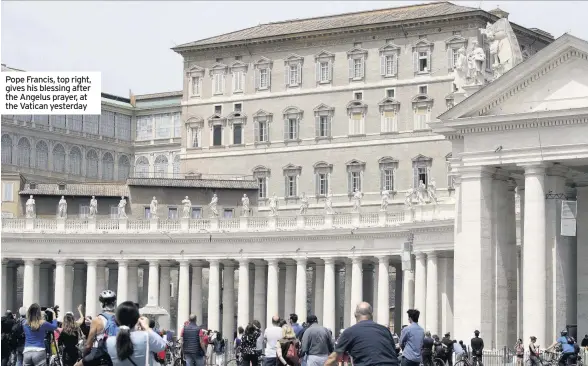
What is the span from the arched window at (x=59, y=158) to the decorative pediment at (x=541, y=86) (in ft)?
324

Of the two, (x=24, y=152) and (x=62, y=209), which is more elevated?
(x=24, y=152)

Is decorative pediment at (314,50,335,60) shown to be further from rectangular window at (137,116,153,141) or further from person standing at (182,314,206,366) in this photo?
person standing at (182,314,206,366)

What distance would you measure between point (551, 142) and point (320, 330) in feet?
98.9

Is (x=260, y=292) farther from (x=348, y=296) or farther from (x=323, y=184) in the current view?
(x=323, y=184)

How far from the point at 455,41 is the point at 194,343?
8345 centimetres

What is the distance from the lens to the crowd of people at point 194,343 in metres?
22.7

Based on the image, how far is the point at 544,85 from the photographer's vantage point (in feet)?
218

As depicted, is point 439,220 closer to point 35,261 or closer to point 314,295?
point 314,295

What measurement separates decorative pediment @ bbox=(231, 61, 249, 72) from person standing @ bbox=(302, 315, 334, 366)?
334 feet

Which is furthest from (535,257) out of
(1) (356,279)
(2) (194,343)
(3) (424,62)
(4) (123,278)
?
(3) (424,62)

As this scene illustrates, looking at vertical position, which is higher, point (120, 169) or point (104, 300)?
point (120, 169)

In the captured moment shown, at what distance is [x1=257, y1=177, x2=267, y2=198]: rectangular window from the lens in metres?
134

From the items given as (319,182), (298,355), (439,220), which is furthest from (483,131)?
(319,182)

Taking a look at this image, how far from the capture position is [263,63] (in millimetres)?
138000
